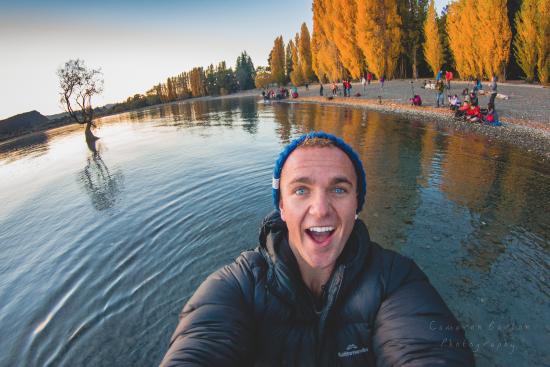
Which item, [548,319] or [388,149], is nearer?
[548,319]

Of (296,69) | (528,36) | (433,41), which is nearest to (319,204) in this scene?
(528,36)

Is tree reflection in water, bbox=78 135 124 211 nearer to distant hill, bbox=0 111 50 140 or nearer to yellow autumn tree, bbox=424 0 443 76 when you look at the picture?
yellow autumn tree, bbox=424 0 443 76

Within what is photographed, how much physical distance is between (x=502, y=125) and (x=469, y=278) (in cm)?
1600

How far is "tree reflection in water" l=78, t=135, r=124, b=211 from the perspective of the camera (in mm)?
11195

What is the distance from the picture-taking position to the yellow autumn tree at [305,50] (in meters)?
66.8

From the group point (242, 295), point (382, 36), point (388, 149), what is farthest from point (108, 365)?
point (382, 36)

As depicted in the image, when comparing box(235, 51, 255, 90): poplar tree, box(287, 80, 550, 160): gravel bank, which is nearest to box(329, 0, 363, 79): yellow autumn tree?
box(287, 80, 550, 160): gravel bank

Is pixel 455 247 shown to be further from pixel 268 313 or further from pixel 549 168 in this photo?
pixel 549 168

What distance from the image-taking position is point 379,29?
121 ft

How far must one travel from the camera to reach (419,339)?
6.18 ft

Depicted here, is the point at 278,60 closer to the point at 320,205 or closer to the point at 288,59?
the point at 288,59

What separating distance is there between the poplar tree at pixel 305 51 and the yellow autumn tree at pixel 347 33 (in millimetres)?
24522

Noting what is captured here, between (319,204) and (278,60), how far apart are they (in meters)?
88.6

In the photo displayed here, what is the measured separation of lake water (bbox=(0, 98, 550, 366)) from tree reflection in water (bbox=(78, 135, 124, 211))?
0.11 metres
